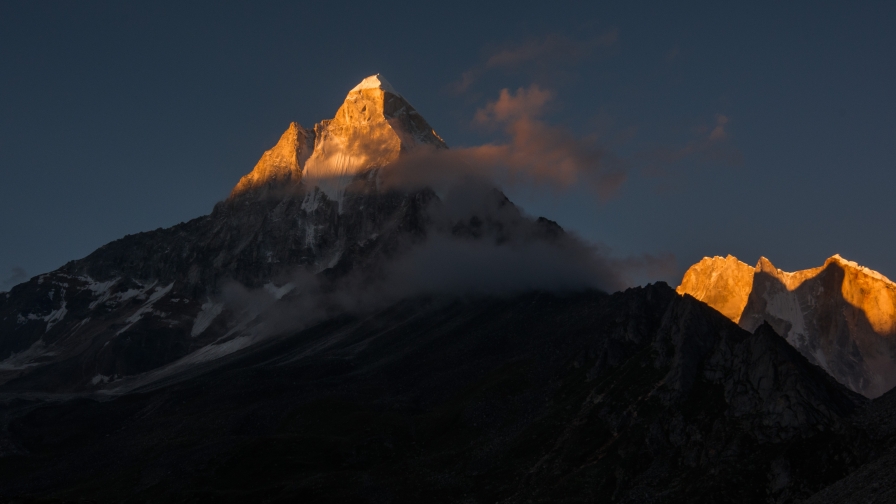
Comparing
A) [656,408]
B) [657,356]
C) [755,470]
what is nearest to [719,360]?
[656,408]

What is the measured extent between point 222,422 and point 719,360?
121543 millimetres

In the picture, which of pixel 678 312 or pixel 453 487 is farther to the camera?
pixel 678 312

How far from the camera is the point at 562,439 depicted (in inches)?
4948

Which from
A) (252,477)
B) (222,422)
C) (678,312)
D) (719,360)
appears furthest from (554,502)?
(222,422)

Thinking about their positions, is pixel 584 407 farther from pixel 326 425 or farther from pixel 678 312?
pixel 326 425

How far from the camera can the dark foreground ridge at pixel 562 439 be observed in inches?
3477

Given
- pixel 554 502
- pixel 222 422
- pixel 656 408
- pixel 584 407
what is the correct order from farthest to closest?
pixel 222 422 → pixel 584 407 → pixel 656 408 → pixel 554 502

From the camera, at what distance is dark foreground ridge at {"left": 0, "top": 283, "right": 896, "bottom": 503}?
8831cm

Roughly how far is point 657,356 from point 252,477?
7678cm

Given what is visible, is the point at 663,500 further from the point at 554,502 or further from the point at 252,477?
the point at 252,477

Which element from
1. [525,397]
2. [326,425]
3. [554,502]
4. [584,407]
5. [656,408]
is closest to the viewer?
[554,502]

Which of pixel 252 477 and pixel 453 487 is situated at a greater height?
pixel 252 477

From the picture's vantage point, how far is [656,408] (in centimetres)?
11631

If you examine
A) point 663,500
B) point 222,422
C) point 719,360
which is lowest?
point 663,500
